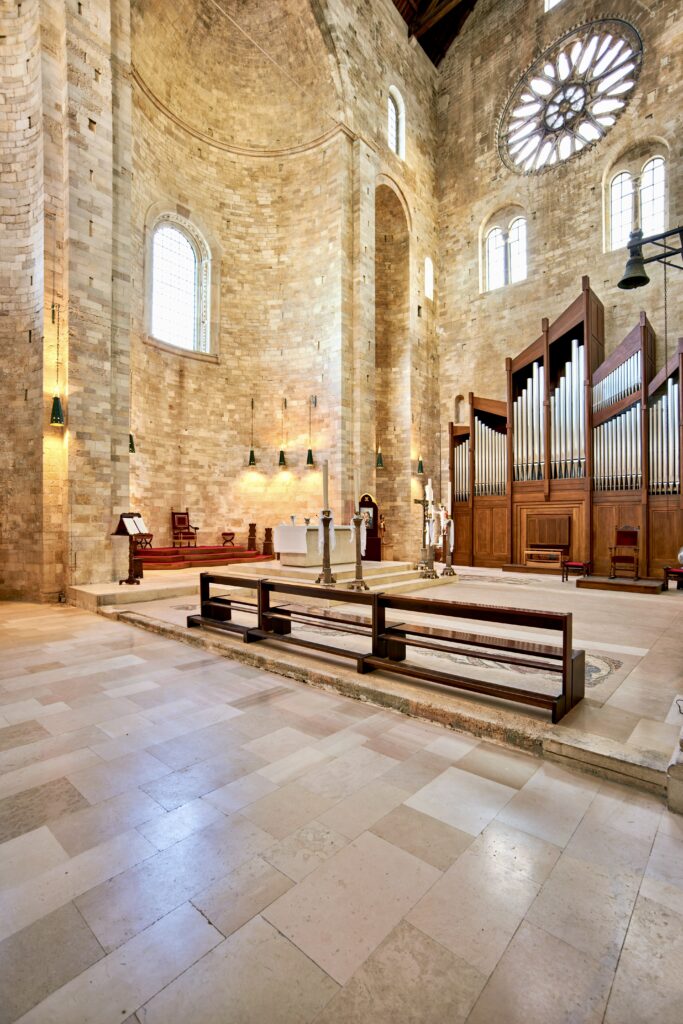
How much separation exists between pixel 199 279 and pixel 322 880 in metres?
14.0

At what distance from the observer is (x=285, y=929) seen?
1403mm

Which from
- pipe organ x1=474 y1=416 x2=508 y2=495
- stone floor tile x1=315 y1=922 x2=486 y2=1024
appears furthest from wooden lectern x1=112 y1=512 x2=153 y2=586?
pipe organ x1=474 y1=416 x2=508 y2=495

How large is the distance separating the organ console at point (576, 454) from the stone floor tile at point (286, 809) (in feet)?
31.2

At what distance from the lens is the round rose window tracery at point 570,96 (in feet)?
41.0

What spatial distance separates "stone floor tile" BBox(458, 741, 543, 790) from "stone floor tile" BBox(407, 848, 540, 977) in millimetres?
576

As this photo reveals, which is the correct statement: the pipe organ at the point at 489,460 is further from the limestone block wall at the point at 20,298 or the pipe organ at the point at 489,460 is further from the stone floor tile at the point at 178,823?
the stone floor tile at the point at 178,823

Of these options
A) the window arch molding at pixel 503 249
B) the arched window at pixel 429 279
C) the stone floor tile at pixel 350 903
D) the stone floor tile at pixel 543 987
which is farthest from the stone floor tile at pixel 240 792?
the arched window at pixel 429 279

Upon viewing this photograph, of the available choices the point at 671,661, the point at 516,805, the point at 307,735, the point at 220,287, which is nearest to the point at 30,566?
the point at 307,735

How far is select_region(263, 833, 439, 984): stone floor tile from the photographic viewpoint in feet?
4.38

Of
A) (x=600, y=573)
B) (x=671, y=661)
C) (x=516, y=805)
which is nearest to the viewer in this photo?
(x=516, y=805)

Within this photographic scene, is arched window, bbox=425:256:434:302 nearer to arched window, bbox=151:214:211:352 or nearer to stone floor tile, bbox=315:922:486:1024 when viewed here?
arched window, bbox=151:214:211:352

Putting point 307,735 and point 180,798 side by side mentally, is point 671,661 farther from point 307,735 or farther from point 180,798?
point 180,798

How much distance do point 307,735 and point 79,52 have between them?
10.4 meters

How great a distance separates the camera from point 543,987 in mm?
1226
